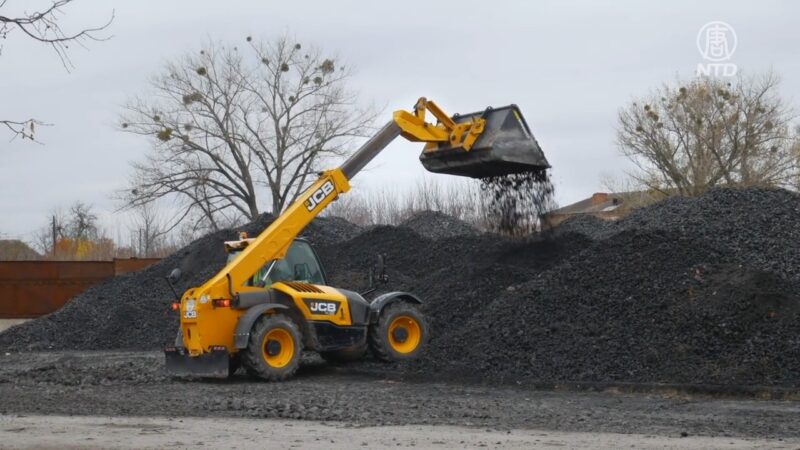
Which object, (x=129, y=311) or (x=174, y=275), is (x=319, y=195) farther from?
(x=129, y=311)

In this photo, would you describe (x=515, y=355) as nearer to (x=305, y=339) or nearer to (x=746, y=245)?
(x=305, y=339)

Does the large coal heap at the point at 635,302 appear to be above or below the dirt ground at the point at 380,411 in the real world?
above

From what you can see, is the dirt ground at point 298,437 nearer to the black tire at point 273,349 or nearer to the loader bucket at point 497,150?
the black tire at point 273,349

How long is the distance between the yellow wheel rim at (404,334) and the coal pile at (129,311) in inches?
323

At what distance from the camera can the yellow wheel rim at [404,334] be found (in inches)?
645

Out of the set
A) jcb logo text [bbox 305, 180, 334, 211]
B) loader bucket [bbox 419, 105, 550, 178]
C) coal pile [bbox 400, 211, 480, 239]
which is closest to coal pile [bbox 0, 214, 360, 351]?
coal pile [bbox 400, 211, 480, 239]

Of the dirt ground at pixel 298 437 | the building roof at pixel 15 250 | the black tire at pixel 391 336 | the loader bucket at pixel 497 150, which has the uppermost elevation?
the building roof at pixel 15 250

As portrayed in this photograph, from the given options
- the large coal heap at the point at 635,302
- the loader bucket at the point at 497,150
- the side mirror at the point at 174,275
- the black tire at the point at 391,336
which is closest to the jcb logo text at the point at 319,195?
the loader bucket at the point at 497,150

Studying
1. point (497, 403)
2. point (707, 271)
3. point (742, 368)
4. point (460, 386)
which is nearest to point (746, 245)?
point (707, 271)

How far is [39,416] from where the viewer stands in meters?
11.5

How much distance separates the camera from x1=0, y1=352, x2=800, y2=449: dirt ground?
956 centimetres

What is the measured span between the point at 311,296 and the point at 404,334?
185 cm

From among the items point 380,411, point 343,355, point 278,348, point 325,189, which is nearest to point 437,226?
point 343,355

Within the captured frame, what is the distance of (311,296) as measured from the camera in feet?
50.8
